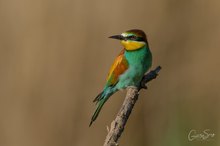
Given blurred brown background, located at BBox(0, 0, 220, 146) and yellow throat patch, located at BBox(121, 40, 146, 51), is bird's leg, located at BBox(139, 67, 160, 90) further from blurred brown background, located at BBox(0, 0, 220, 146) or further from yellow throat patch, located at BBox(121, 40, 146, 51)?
blurred brown background, located at BBox(0, 0, 220, 146)

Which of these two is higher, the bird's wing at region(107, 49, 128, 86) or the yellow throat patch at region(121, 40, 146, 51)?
the yellow throat patch at region(121, 40, 146, 51)

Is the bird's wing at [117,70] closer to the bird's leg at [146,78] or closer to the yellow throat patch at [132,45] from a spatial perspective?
the yellow throat patch at [132,45]

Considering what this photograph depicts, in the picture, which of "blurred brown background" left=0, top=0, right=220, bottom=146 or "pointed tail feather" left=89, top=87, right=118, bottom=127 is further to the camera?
"blurred brown background" left=0, top=0, right=220, bottom=146

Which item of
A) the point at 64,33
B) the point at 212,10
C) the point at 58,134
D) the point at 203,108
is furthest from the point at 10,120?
the point at 212,10

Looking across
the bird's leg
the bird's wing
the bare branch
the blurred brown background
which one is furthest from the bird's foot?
the blurred brown background

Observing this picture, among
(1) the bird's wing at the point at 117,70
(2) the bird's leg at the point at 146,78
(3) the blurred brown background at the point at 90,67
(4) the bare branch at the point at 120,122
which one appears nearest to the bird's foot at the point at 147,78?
(2) the bird's leg at the point at 146,78

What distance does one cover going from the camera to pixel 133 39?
132 inches

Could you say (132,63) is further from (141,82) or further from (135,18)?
(135,18)

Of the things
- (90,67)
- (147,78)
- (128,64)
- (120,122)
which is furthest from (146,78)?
(120,122)

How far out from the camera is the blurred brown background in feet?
12.6

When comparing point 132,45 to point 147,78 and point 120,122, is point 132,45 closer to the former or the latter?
point 147,78

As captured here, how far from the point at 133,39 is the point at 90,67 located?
63cm

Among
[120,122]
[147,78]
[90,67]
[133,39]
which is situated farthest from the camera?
[90,67]

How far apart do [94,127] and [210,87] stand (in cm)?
75
